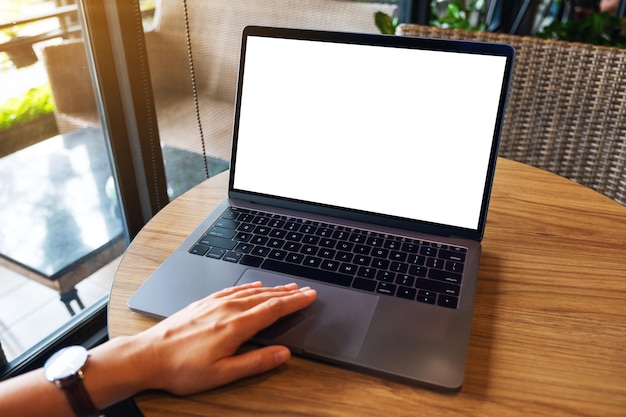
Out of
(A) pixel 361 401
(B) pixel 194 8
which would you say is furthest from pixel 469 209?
(B) pixel 194 8

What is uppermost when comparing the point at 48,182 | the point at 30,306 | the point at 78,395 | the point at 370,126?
the point at 370,126

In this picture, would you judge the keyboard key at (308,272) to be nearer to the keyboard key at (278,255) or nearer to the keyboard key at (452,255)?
the keyboard key at (278,255)

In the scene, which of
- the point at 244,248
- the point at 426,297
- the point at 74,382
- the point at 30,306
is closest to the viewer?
the point at 74,382

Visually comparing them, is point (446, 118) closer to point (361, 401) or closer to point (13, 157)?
point (361, 401)

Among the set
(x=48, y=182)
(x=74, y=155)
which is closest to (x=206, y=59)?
(x=74, y=155)

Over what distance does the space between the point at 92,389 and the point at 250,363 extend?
170 millimetres

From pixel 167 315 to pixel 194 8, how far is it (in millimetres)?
1721

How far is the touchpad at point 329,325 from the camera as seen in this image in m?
0.57

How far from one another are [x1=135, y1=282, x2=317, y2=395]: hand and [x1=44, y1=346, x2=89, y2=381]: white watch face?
0.07 meters

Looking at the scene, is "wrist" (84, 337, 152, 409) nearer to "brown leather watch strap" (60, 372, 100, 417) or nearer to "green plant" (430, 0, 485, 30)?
"brown leather watch strap" (60, 372, 100, 417)

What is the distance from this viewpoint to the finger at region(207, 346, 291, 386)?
0.54 meters

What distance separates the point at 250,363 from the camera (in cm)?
54

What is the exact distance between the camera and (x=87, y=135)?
1.47 meters

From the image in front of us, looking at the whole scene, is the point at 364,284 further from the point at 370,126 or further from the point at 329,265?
the point at 370,126
